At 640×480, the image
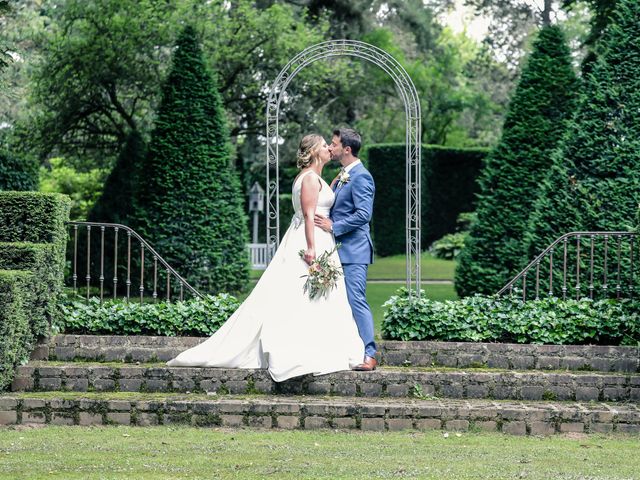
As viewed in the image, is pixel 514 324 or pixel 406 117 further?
pixel 406 117

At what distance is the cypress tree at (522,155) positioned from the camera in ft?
51.5

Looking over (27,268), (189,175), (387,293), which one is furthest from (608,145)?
(387,293)

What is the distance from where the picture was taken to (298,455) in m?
6.59

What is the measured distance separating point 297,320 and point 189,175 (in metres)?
8.07

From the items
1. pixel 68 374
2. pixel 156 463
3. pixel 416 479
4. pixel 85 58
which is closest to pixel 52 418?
pixel 68 374

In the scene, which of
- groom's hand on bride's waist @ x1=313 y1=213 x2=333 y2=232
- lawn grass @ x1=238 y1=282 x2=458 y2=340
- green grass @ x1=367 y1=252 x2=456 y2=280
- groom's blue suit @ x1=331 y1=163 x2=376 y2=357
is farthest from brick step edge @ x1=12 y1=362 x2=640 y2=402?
green grass @ x1=367 y1=252 x2=456 y2=280

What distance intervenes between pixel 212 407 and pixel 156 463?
153 centimetres

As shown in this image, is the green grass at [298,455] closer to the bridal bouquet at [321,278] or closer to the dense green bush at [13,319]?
the dense green bush at [13,319]

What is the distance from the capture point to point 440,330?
31.1ft

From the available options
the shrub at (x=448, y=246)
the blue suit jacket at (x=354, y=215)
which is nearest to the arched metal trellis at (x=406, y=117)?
the blue suit jacket at (x=354, y=215)

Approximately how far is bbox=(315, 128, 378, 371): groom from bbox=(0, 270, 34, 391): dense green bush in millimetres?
2483

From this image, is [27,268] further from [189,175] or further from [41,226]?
[189,175]

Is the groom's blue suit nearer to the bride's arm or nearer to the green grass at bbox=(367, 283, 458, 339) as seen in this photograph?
the bride's arm

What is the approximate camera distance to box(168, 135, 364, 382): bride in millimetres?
8227
